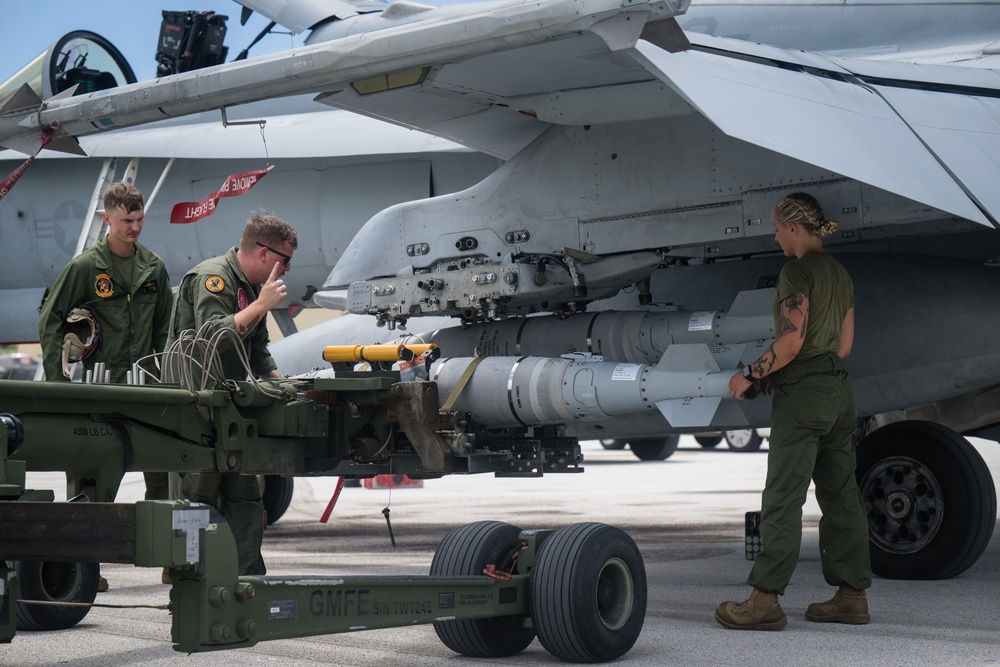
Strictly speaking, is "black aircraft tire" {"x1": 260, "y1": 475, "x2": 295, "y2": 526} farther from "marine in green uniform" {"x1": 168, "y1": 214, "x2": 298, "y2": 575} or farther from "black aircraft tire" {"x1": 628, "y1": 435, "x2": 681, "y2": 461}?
"black aircraft tire" {"x1": 628, "y1": 435, "x2": 681, "y2": 461}

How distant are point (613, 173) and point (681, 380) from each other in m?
1.32

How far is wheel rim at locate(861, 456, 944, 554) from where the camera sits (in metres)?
6.55

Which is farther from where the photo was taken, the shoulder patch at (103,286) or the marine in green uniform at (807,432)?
the shoulder patch at (103,286)

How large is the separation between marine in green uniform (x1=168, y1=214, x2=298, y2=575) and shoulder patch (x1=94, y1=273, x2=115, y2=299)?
32.2 inches

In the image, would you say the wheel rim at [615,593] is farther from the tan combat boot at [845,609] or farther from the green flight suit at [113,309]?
the green flight suit at [113,309]

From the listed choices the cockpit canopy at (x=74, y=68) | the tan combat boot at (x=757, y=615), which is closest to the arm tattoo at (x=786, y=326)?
the tan combat boot at (x=757, y=615)

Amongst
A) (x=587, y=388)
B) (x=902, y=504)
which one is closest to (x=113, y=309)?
(x=587, y=388)

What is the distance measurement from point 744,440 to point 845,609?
60.5ft

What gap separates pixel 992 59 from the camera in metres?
7.48

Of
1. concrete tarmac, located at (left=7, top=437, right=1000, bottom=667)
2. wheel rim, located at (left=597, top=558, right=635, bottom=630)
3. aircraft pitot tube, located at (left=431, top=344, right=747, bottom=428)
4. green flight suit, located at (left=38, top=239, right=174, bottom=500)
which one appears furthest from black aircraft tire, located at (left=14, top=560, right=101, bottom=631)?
wheel rim, located at (left=597, top=558, right=635, bottom=630)

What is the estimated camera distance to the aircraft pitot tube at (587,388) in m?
5.79

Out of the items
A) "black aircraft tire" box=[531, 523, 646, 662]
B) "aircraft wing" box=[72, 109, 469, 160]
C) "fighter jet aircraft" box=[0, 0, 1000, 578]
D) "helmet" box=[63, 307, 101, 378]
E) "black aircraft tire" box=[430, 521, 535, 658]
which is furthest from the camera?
"aircraft wing" box=[72, 109, 469, 160]

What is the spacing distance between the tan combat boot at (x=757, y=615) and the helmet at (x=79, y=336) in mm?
3458

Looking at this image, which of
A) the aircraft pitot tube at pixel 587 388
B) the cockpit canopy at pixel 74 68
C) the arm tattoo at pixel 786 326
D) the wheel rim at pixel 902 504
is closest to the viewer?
the arm tattoo at pixel 786 326
